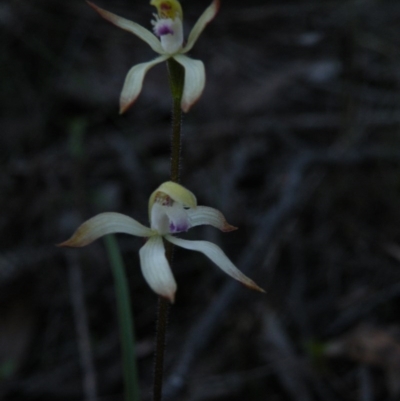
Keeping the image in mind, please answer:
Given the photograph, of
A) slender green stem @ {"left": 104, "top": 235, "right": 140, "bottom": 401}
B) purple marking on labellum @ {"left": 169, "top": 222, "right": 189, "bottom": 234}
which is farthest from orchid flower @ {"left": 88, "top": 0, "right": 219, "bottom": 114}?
slender green stem @ {"left": 104, "top": 235, "right": 140, "bottom": 401}

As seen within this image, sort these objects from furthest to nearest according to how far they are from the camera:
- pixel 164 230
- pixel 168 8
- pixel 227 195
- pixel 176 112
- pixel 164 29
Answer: pixel 227 195
pixel 168 8
pixel 164 29
pixel 164 230
pixel 176 112

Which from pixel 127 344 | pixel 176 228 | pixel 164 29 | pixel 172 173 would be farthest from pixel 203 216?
pixel 164 29

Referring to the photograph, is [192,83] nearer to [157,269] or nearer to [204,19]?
[204,19]

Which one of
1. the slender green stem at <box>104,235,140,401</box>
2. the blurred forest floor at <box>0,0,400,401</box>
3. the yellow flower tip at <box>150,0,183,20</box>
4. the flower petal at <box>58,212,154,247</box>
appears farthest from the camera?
the blurred forest floor at <box>0,0,400,401</box>

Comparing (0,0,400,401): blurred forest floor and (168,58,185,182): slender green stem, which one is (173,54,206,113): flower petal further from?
(0,0,400,401): blurred forest floor

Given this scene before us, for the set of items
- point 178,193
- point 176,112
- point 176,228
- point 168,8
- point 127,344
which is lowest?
point 127,344

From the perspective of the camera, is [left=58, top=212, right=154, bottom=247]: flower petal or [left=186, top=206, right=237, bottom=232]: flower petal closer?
[left=58, top=212, right=154, bottom=247]: flower petal

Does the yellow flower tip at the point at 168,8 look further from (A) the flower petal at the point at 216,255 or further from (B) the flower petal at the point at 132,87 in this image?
(A) the flower petal at the point at 216,255
